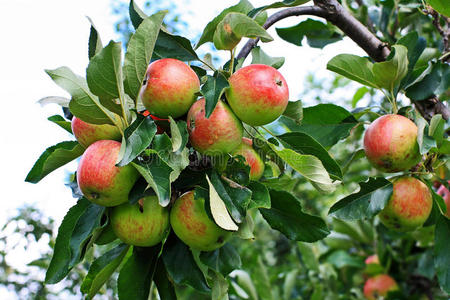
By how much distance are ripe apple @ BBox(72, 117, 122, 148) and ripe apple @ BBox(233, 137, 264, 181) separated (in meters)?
0.25

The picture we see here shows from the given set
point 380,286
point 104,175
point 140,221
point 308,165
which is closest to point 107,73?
point 104,175

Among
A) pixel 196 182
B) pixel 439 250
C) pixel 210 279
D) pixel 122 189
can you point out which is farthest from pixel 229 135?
pixel 439 250

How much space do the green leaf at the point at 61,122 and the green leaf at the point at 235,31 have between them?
1.27 ft

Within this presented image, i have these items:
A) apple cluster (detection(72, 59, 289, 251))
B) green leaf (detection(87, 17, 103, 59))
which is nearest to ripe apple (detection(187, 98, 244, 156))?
apple cluster (detection(72, 59, 289, 251))

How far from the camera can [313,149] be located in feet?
3.08

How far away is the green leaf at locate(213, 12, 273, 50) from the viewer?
2.65 feet

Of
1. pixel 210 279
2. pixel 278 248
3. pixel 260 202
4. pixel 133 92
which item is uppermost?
pixel 133 92

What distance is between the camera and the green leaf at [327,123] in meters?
1.29

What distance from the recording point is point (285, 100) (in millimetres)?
899

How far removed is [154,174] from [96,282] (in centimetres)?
33

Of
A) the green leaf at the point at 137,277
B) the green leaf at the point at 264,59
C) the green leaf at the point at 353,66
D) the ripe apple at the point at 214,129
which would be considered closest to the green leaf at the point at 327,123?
the green leaf at the point at 353,66

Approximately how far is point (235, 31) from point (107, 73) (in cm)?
25

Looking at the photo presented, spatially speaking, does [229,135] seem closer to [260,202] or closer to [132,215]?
[260,202]

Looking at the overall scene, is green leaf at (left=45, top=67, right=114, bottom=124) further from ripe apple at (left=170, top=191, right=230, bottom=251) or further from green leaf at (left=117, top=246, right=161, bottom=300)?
green leaf at (left=117, top=246, right=161, bottom=300)
